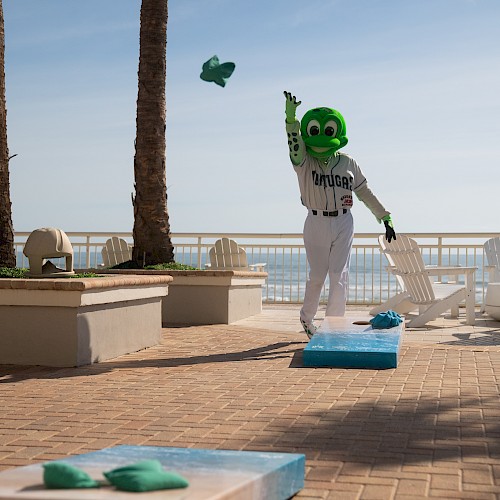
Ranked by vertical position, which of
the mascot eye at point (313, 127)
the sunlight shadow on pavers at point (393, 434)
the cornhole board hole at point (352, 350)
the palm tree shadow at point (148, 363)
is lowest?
the palm tree shadow at point (148, 363)

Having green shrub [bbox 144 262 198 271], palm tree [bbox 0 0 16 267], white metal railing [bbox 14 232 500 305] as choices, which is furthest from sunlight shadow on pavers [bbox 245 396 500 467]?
white metal railing [bbox 14 232 500 305]

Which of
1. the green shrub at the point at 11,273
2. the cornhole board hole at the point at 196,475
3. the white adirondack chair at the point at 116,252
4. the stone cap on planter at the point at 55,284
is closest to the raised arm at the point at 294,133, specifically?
the stone cap on planter at the point at 55,284

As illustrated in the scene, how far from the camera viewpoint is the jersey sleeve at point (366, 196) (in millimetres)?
8953

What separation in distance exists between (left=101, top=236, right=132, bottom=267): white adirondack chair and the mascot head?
606 cm

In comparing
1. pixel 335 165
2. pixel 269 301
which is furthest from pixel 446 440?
pixel 269 301

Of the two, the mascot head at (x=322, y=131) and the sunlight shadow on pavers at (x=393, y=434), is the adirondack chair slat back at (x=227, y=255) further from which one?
the sunlight shadow on pavers at (x=393, y=434)

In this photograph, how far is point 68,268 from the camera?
8164 millimetres

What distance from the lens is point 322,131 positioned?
28.5 feet

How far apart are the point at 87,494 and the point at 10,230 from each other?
7340 mm

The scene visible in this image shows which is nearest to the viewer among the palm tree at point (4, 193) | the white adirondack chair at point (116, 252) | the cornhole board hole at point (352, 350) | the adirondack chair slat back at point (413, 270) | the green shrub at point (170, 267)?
the cornhole board hole at point (352, 350)

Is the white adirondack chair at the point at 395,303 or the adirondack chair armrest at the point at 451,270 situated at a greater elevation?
the adirondack chair armrest at the point at 451,270

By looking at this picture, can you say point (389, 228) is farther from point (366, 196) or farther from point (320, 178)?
point (320, 178)

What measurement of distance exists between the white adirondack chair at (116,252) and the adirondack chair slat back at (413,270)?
183 inches

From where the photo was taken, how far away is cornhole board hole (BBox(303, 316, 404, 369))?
706cm
